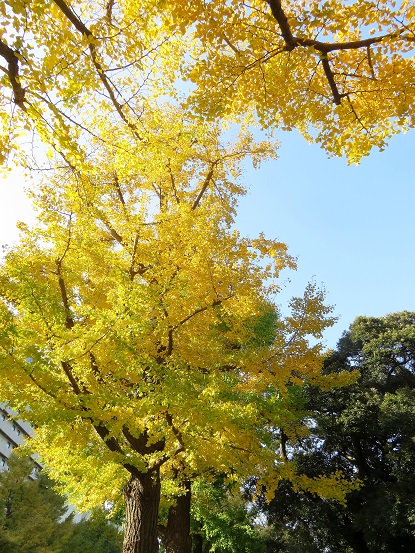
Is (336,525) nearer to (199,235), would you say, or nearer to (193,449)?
(193,449)

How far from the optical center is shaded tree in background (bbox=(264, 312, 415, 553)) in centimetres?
1344

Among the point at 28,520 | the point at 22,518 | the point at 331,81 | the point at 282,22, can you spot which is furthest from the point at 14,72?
the point at 22,518

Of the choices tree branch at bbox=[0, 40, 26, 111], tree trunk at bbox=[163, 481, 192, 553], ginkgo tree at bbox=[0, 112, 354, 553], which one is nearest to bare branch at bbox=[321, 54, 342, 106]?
ginkgo tree at bbox=[0, 112, 354, 553]

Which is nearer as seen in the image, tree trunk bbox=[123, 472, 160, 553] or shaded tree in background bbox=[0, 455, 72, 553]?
tree trunk bbox=[123, 472, 160, 553]

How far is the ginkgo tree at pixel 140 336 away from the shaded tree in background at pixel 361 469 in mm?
8628

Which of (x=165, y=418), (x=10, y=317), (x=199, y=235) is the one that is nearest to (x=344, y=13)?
(x=199, y=235)

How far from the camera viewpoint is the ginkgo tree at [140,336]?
4441 mm

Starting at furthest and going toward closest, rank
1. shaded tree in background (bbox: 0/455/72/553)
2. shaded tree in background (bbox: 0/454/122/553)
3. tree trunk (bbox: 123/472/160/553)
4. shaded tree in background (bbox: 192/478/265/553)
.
Result: shaded tree in background (bbox: 0/454/122/553)
shaded tree in background (bbox: 0/455/72/553)
shaded tree in background (bbox: 192/478/265/553)
tree trunk (bbox: 123/472/160/553)

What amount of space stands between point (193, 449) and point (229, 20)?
17.7ft

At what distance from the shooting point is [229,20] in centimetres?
334

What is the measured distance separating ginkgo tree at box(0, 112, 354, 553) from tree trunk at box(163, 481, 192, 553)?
149 cm

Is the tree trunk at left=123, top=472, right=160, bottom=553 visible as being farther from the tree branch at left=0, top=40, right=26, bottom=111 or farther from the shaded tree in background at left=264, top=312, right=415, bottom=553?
the shaded tree in background at left=264, top=312, right=415, bottom=553

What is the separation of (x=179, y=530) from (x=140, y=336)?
5.95 meters

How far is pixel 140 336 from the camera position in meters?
4.99
